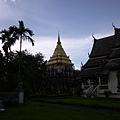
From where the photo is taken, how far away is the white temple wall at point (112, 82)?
26.4 m

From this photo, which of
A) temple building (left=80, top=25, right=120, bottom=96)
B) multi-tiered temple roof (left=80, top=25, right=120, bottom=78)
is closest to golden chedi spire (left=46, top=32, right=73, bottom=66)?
multi-tiered temple roof (left=80, top=25, right=120, bottom=78)

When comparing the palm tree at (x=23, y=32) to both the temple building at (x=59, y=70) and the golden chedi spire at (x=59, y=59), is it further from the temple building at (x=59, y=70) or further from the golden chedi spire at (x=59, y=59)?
the golden chedi spire at (x=59, y=59)

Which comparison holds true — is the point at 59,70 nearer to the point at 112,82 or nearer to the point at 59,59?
the point at 59,59

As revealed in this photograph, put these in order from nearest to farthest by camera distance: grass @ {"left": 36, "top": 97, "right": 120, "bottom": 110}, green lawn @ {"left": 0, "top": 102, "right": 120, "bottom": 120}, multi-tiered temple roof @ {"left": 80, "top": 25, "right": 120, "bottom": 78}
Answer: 1. green lawn @ {"left": 0, "top": 102, "right": 120, "bottom": 120}
2. grass @ {"left": 36, "top": 97, "right": 120, "bottom": 110}
3. multi-tiered temple roof @ {"left": 80, "top": 25, "right": 120, "bottom": 78}

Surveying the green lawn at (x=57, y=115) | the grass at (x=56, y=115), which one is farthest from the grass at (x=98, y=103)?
the green lawn at (x=57, y=115)

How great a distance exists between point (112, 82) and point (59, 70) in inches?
1109

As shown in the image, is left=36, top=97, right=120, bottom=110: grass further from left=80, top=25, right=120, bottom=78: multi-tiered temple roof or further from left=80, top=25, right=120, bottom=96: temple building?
left=80, top=25, right=120, bottom=78: multi-tiered temple roof

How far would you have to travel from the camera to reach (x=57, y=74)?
5247cm

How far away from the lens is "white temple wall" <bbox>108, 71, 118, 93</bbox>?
1040 inches

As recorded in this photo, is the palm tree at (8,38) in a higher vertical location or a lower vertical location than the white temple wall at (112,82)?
higher

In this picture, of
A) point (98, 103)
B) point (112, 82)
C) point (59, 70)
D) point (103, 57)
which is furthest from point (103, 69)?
point (59, 70)

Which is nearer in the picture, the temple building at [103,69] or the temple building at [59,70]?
the temple building at [103,69]

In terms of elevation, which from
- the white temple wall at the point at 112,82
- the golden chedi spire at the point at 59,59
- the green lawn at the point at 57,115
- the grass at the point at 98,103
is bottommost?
the green lawn at the point at 57,115

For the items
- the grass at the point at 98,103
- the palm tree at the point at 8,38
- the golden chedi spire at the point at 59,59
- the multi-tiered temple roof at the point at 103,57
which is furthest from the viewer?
the golden chedi spire at the point at 59,59
